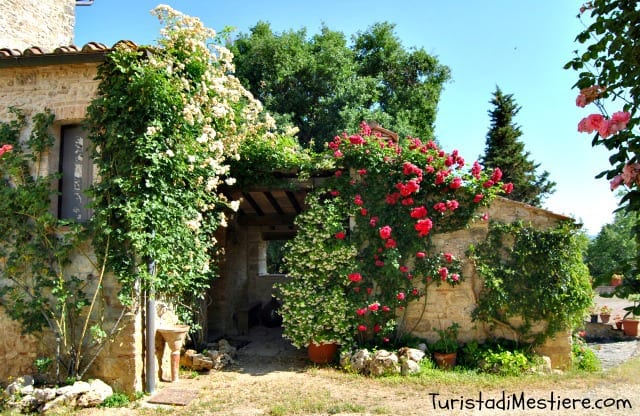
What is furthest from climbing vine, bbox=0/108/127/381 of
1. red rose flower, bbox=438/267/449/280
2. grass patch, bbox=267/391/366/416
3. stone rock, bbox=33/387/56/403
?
red rose flower, bbox=438/267/449/280

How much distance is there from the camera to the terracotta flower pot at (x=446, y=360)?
723 cm

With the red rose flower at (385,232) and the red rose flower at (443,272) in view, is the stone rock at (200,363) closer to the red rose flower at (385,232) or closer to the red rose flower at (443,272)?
the red rose flower at (385,232)

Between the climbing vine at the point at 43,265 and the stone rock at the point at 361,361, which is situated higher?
the climbing vine at the point at 43,265

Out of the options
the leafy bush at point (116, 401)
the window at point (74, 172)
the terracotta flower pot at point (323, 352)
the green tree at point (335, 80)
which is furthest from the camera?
the green tree at point (335, 80)

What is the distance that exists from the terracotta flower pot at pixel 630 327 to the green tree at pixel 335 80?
10.2 meters

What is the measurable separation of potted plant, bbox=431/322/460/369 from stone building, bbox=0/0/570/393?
14 centimetres

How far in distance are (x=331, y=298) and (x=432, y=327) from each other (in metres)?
1.72

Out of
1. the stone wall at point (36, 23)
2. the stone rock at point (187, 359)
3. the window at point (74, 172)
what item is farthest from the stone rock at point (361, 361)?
the stone wall at point (36, 23)

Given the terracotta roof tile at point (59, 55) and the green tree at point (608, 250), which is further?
the green tree at point (608, 250)

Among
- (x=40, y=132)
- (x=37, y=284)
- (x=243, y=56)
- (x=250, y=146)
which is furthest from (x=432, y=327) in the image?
(x=243, y=56)

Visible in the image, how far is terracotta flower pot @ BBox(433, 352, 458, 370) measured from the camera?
23.7ft

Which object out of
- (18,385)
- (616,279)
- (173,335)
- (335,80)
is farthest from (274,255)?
(616,279)

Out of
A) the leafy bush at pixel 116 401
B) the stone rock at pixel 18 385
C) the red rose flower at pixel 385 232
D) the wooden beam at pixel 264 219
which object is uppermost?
the wooden beam at pixel 264 219

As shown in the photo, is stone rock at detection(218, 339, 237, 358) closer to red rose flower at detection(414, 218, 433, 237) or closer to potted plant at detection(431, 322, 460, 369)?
potted plant at detection(431, 322, 460, 369)
